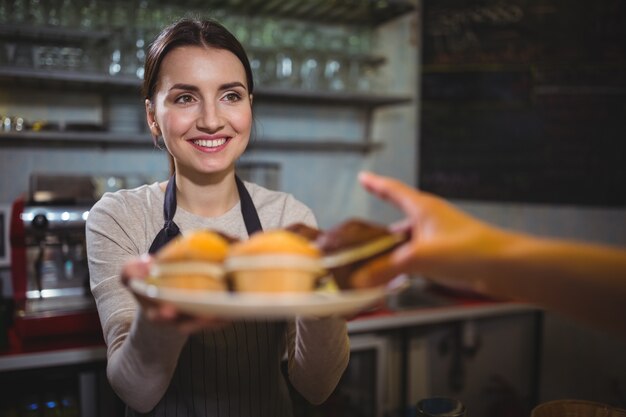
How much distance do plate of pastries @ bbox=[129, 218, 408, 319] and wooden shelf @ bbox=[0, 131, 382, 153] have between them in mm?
2166

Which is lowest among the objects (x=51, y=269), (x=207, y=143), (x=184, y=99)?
(x=51, y=269)

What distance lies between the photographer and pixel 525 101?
318 cm

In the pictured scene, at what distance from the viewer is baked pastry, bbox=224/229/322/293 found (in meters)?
0.77

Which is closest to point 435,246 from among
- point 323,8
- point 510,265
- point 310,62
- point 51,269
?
point 510,265

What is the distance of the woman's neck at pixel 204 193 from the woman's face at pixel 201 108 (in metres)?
0.08

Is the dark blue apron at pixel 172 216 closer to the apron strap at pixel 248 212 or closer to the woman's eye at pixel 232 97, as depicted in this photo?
the apron strap at pixel 248 212

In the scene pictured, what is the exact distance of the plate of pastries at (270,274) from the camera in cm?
71

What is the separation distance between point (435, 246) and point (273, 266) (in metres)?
0.23

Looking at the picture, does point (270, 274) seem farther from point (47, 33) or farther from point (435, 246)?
point (47, 33)

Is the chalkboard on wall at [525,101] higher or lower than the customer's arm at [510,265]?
higher

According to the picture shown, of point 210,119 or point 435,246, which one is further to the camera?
point 210,119

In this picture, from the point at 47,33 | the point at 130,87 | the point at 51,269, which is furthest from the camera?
the point at 130,87

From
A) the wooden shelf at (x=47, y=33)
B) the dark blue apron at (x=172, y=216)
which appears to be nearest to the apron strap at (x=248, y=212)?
the dark blue apron at (x=172, y=216)

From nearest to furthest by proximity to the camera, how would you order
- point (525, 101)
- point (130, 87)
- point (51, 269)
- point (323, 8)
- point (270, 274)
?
1. point (270, 274)
2. point (51, 269)
3. point (130, 87)
4. point (525, 101)
5. point (323, 8)
